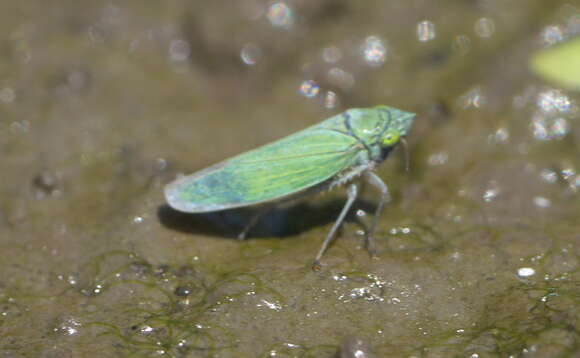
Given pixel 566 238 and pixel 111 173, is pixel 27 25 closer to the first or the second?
pixel 111 173

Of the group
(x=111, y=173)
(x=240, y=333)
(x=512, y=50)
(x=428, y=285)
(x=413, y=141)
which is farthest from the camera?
(x=512, y=50)

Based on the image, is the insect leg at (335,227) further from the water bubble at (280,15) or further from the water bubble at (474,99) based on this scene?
the water bubble at (280,15)

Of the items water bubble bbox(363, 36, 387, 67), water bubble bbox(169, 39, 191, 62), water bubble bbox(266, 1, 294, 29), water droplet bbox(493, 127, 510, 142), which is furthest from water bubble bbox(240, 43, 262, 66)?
water droplet bbox(493, 127, 510, 142)

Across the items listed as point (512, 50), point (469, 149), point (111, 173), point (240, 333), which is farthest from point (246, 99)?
point (240, 333)

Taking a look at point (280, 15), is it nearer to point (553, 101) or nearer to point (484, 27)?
point (484, 27)

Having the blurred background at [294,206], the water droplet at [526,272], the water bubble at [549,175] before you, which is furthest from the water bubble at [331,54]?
the water droplet at [526,272]
